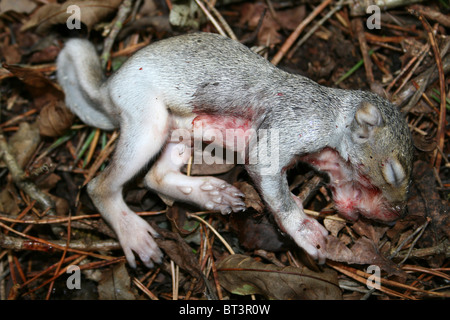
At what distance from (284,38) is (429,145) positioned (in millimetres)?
1730

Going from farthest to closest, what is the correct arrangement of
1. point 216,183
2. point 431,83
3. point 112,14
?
1. point 112,14
2. point 431,83
3. point 216,183

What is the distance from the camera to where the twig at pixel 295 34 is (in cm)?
395

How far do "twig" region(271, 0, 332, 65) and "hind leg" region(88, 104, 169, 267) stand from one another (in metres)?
1.31

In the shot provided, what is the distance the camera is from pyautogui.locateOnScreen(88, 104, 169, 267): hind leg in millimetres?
3281

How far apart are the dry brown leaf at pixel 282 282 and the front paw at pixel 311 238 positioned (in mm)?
155

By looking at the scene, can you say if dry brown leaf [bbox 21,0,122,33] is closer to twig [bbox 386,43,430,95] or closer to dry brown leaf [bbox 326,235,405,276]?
twig [bbox 386,43,430,95]

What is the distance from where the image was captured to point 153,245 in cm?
338

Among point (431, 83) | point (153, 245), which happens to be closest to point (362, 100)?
point (431, 83)

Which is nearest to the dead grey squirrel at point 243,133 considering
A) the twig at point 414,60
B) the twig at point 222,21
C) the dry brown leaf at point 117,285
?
the dry brown leaf at point 117,285

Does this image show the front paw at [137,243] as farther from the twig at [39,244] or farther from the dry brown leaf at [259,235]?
the dry brown leaf at [259,235]

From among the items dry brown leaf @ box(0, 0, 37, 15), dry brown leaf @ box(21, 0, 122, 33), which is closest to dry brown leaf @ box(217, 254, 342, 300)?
dry brown leaf @ box(21, 0, 122, 33)

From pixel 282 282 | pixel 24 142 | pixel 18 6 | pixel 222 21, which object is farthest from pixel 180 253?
pixel 18 6
